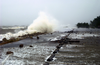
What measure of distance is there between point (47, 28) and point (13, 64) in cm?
3721

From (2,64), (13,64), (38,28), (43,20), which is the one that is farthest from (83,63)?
(43,20)

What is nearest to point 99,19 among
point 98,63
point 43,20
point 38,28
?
point 43,20

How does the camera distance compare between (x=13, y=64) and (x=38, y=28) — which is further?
(x=38, y=28)

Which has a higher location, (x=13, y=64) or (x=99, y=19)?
(x=99, y=19)

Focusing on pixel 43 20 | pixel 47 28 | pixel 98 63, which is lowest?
pixel 98 63

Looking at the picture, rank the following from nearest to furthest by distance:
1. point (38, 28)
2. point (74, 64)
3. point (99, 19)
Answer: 1. point (74, 64)
2. point (38, 28)
3. point (99, 19)

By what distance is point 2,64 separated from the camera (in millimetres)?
6754

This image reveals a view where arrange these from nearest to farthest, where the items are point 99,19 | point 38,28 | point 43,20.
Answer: point 38,28
point 43,20
point 99,19

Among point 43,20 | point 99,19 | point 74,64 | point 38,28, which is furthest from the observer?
point 99,19

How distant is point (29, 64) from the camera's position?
21.7ft

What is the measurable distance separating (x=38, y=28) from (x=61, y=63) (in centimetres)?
3553

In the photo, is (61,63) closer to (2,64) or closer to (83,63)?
(83,63)

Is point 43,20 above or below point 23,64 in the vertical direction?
above

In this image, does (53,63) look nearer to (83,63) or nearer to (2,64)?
(83,63)
